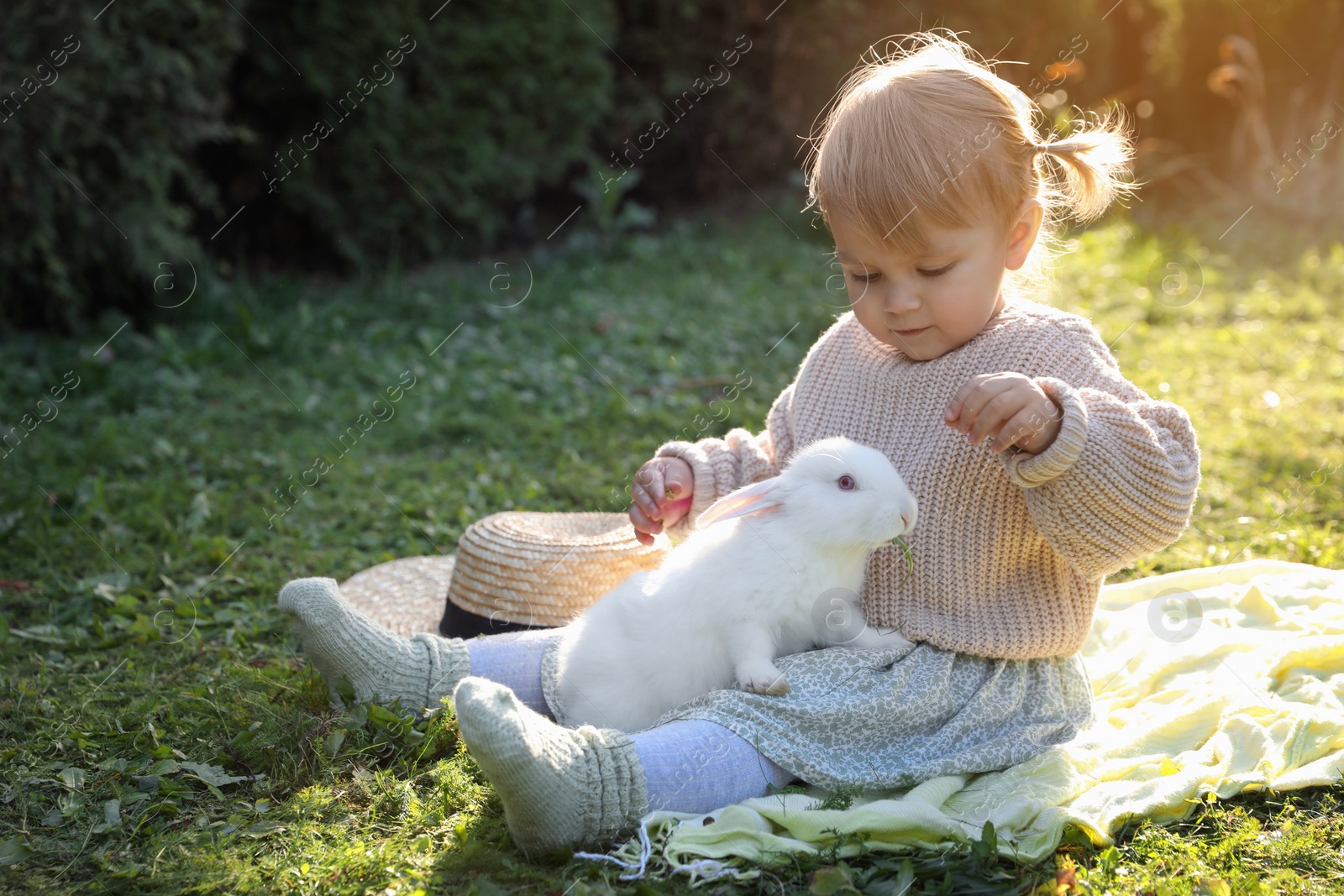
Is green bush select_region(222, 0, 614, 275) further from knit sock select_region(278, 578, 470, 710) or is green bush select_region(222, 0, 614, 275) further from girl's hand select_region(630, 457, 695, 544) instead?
knit sock select_region(278, 578, 470, 710)

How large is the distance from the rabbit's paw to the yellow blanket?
0.21 metres

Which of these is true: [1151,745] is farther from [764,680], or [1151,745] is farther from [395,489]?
[395,489]

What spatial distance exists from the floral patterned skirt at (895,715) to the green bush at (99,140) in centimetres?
447

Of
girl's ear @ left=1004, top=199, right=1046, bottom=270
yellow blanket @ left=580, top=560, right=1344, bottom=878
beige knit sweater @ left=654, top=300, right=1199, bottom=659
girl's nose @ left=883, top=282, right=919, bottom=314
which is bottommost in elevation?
yellow blanket @ left=580, top=560, right=1344, bottom=878

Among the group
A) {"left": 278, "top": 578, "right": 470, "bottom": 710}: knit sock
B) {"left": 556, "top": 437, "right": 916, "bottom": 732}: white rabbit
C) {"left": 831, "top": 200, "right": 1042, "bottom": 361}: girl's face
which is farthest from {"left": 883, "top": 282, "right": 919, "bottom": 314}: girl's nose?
{"left": 278, "top": 578, "right": 470, "bottom": 710}: knit sock

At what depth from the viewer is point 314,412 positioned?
4.93m

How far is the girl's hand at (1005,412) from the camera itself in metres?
2.00

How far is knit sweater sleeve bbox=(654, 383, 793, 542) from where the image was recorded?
2.72 metres

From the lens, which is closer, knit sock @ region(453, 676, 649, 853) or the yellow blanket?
knit sock @ region(453, 676, 649, 853)

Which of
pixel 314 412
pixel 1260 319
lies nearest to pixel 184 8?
pixel 314 412

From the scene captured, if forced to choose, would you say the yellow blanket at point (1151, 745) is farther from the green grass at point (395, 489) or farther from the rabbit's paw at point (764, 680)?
the rabbit's paw at point (764, 680)

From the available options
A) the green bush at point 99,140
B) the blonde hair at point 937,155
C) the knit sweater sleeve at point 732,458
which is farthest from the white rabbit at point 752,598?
the green bush at point 99,140

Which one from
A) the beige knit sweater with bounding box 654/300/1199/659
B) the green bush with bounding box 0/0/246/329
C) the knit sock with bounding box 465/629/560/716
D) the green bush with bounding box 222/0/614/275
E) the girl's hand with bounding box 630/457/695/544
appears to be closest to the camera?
the beige knit sweater with bounding box 654/300/1199/659

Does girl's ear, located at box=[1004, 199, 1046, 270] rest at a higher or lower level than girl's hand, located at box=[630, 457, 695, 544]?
higher
